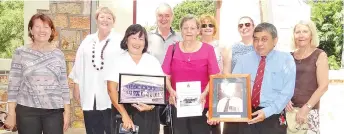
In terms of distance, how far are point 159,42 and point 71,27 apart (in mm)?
1757

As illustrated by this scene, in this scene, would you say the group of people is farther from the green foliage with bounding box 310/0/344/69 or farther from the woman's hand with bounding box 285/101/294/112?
the green foliage with bounding box 310/0/344/69

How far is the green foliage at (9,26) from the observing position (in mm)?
21984

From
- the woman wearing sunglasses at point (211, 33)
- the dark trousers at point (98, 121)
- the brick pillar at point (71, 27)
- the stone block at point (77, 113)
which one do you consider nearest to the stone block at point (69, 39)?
the brick pillar at point (71, 27)

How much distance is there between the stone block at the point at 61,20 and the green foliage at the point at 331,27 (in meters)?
17.6

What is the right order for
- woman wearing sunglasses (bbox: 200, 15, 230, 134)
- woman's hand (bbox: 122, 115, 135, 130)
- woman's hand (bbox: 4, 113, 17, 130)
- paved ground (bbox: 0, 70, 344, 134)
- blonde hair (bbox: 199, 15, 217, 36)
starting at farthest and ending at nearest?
paved ground (bbox: 0, 70, 344, 134) → blonde hair (bbox: 199, 15, 217, 36) → woman wearing sunglasses (bbox: 200, 15, 230, 134) → woman's hand (bbox: 4, 113, 17, 130) → woman's hand (bbox: 122, 115, 135, 130)

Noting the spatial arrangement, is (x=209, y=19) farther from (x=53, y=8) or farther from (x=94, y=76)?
(x=53, y=8)

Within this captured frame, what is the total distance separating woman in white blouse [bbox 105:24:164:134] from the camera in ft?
11.4

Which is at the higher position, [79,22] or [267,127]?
[79,22]

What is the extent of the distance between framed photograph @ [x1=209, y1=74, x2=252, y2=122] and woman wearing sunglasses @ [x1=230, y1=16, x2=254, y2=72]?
0.69 m

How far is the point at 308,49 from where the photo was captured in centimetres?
390

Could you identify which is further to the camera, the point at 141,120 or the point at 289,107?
the point at 289,107

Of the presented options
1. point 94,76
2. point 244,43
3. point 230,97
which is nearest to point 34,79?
point 94,76

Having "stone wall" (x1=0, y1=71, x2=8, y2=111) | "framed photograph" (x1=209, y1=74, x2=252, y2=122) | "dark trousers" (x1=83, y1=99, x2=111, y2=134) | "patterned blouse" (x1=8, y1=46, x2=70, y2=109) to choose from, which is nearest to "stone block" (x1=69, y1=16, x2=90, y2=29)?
"stone wall" (x1=0, y1=71, x2=8, y2=111)

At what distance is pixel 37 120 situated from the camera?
347 centimetres
